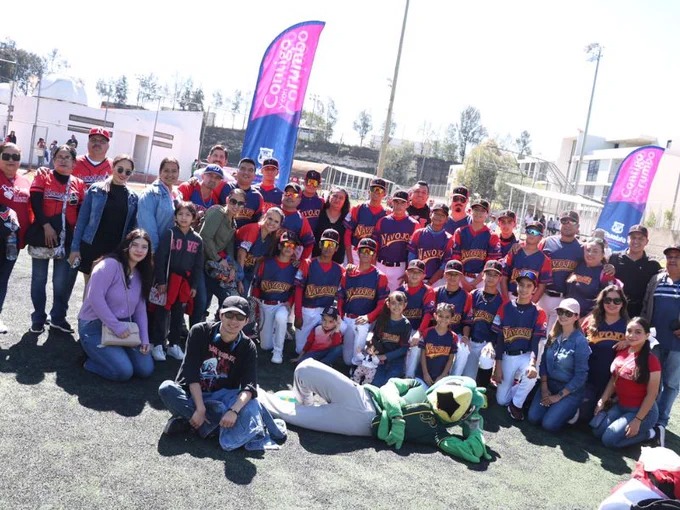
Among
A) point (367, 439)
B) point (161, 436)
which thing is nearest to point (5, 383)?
point (161, 436)

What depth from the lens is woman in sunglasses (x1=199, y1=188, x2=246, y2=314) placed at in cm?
614

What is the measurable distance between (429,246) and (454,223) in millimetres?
596

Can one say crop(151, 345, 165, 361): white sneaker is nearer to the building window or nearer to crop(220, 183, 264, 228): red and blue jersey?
crop(220, 183, 264, 228): red and blue jersey

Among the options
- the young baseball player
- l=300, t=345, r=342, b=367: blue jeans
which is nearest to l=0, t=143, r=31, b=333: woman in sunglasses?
l=300, t=345, r=342, b=367: blue jeans

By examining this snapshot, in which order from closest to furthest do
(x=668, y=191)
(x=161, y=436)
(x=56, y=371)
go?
(x=161, y=436)
(x=56, y=371)
(x=668, y=191)

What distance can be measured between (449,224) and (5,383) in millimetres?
5208

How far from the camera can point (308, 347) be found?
21.5ft

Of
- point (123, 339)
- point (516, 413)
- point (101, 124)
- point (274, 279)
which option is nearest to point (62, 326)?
point (123, 339)

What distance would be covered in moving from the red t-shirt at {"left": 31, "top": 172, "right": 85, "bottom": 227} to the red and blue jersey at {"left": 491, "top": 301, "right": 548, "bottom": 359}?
187 inches

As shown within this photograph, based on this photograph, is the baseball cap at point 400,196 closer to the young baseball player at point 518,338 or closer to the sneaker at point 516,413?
the young baseball player at point 518,338

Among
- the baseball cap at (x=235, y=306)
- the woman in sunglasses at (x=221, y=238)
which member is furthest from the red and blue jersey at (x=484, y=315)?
the baseball cap at (x=235, y=306)

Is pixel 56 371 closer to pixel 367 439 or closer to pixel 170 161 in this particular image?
pixel 170 161

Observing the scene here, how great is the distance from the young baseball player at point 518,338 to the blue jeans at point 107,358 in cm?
373

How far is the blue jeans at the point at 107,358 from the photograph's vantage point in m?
4.98
